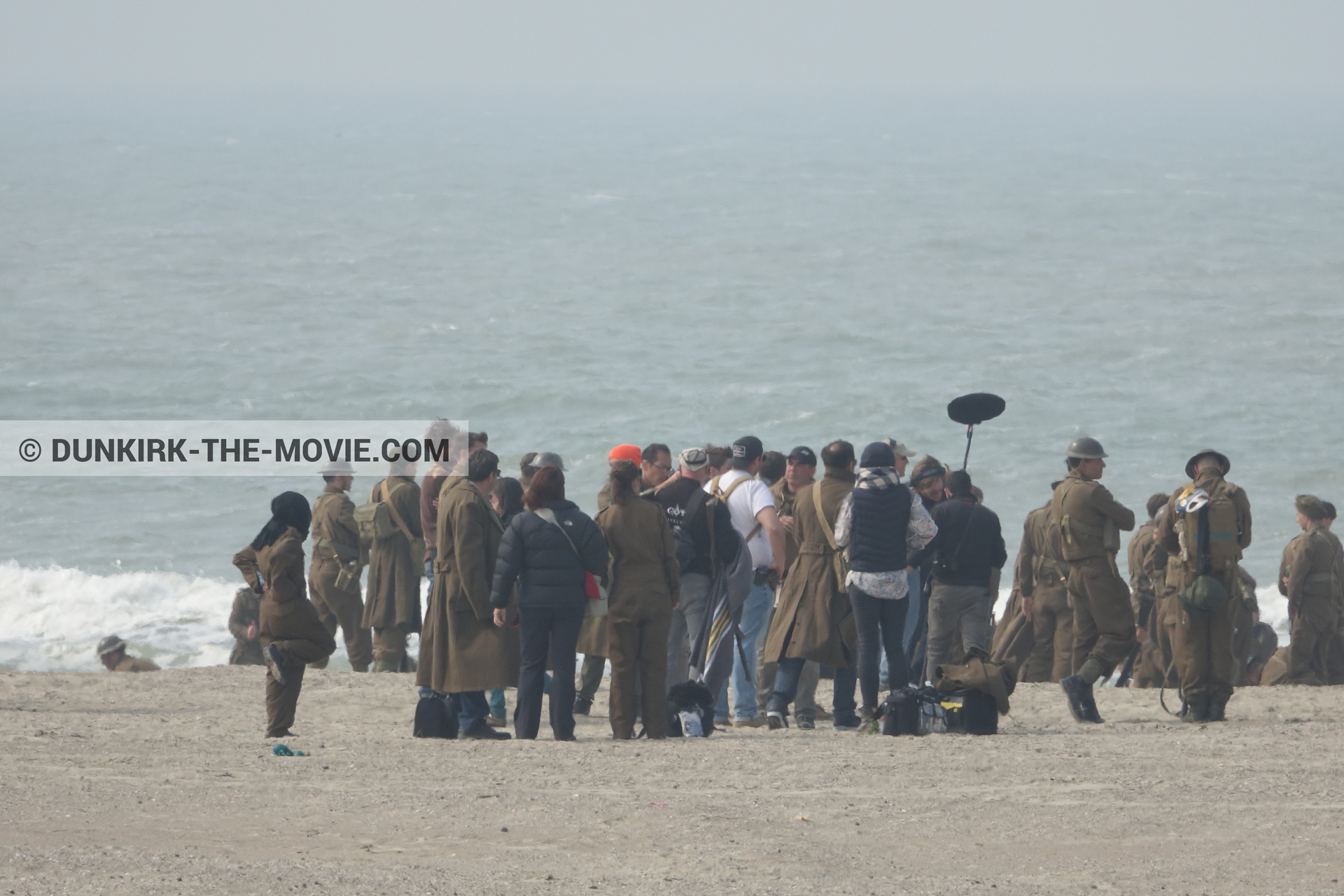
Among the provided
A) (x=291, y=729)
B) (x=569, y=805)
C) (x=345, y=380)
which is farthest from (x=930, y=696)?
(x=345, y=380)

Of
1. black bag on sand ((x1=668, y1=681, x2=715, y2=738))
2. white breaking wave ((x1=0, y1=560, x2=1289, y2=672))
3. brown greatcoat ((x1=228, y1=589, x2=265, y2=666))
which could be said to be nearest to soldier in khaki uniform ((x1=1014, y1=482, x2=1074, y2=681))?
black bag on sand ((x1=668, y1=681, x2=715, y2=738))

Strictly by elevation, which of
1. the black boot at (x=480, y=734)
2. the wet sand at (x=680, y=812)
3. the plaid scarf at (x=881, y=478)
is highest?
the plaid scarf at (x=881, y=478)

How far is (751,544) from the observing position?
9.64 metres

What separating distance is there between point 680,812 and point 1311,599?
6.45 m

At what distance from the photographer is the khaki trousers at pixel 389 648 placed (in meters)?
12.1

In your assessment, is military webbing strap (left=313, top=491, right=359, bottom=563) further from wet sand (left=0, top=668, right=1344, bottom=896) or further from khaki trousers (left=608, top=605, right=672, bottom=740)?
khaki trousers (left=608, top=605, right=672, bottom=740)

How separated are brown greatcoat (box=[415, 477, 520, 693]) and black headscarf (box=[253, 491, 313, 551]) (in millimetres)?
727

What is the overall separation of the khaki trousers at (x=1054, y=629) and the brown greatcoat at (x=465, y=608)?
13.8ft

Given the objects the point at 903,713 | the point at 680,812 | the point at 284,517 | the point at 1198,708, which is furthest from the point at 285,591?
the point at 1198,708

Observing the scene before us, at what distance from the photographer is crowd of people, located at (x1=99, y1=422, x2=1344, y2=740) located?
8.41m

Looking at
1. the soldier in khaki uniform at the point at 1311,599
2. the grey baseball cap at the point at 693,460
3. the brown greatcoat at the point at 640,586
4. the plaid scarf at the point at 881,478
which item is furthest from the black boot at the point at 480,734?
the soldier in khaki uniform at the point at 1311,599

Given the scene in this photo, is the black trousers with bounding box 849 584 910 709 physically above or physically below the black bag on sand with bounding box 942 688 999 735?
above

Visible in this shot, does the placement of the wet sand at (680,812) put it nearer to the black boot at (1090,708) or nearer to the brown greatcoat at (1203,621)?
the black boot at (1090,708)

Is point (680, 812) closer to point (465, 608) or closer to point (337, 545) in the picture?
point (465, 608)
